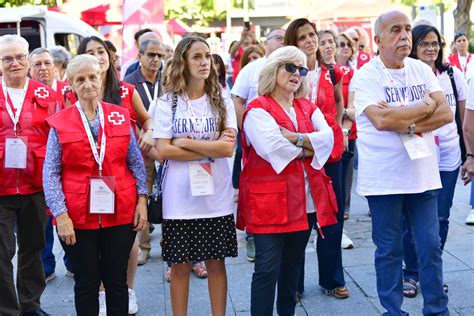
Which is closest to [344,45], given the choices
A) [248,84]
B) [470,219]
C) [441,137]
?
[470,219]

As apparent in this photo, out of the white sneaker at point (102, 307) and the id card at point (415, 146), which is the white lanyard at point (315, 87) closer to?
the id card at point (415, 146)

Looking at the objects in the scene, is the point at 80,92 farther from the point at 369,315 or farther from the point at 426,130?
the point at 369,315

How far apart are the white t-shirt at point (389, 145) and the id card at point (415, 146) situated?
0.06 meters

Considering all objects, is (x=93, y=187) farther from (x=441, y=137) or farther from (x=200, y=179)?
(x=441, y=137)

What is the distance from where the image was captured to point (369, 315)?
483 centimetres

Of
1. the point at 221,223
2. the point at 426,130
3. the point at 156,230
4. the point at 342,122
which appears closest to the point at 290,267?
the point at 221,223

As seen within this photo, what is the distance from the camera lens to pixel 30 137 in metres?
4.61

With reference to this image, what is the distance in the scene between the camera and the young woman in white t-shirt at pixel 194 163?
13.8 ft

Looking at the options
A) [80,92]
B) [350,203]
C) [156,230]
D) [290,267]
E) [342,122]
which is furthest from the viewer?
[350,203]

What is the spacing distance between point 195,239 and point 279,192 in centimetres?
61

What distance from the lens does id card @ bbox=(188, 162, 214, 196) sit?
13.7ft

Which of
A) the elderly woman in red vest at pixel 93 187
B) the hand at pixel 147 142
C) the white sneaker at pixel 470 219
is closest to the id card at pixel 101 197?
the elderly woman in red vest at pixel 93 187

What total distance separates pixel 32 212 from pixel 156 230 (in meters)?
2.93

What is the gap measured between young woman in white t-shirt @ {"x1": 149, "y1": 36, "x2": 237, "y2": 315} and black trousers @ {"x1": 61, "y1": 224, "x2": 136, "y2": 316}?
0.28 metres
